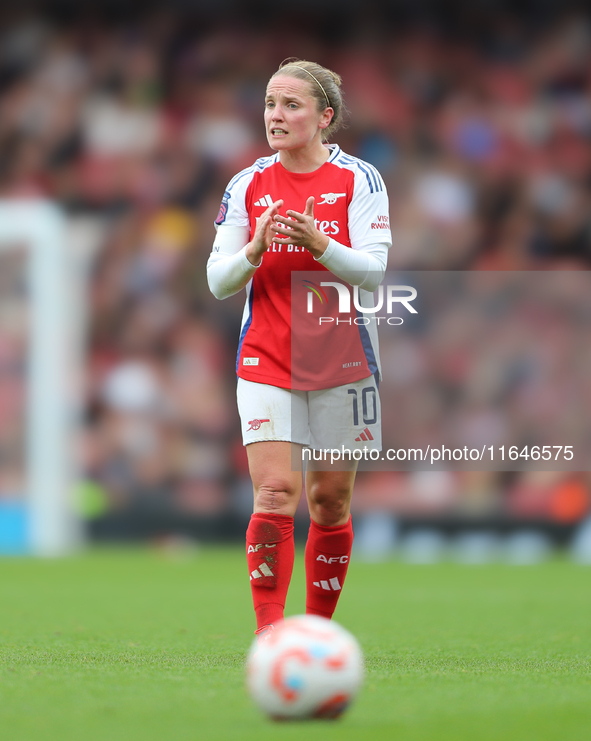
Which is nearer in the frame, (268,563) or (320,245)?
(320,245)

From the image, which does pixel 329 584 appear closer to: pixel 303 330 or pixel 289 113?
pixel 303 330

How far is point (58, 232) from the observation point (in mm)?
11430

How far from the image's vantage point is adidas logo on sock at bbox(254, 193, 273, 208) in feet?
14.5

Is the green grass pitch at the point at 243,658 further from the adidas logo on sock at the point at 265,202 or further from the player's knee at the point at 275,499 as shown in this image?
the adidas logo on sock at the point at 265,202

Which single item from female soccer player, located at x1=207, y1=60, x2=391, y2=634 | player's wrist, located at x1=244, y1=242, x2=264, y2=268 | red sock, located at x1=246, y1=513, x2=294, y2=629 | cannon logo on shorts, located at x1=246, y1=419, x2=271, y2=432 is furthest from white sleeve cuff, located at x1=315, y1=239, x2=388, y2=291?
red sock, located at x1=246, y1=513, x2=294, y2=629

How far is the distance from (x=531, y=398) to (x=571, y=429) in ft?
1.58

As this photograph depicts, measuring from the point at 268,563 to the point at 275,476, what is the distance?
316mm

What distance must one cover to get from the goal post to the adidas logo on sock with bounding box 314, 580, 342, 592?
677 cm

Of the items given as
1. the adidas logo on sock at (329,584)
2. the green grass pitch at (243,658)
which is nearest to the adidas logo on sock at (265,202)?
the adidas logo on sock at (329,584)

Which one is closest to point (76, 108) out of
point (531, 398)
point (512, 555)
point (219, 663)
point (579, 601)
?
point (531, 398)

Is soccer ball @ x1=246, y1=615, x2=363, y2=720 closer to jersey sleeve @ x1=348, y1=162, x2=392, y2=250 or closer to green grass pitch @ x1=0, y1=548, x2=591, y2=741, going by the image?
green grass pitch @ x1=0, y1=548, x2=591, y2=741

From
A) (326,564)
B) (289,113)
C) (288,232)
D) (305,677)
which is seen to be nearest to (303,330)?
(288,232)

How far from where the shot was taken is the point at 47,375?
445 inches

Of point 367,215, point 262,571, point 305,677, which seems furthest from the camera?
point 367,215
